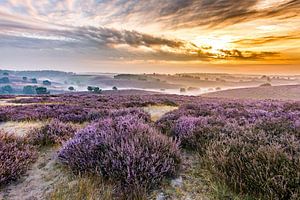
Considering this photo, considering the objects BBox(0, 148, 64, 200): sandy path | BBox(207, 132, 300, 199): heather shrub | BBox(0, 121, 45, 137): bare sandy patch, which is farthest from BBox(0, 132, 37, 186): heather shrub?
BBox(207, 132, 300, 199): heather shrub

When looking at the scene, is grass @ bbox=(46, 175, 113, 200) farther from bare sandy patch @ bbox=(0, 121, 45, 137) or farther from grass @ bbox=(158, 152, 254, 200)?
bare sandy patch @ bbox=(0, 121, 45, 137)

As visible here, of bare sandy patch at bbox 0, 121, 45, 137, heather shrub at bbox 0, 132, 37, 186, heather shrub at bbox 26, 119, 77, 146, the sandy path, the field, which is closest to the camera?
the field

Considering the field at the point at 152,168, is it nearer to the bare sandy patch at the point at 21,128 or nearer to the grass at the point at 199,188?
the grass at the point at 199,188

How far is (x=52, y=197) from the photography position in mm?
2926

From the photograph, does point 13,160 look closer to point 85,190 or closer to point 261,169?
point 85,190

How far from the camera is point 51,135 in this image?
5.65 meters

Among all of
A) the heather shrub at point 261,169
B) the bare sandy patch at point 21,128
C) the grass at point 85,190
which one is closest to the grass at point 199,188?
the heather shrub at point 261,169

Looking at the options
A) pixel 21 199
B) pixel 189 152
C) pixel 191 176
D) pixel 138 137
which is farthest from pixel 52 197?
pixel 189 152

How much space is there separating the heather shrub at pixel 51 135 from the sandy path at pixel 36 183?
0.98 metres

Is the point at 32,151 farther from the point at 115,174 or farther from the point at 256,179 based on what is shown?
the point at 256,179

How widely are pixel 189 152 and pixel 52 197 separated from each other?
8.77ft

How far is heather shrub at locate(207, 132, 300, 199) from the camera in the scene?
2541mm

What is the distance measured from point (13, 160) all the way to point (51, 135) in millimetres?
1674

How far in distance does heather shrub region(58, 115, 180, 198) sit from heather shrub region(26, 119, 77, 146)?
1552 mm
